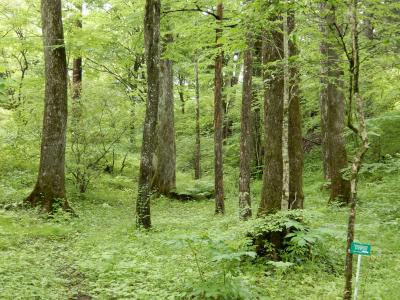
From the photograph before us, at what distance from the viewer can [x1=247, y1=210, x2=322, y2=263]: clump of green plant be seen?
5.60 meters

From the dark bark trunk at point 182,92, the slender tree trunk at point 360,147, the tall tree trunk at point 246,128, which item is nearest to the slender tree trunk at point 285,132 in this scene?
the slender tree trunk at point 360,147

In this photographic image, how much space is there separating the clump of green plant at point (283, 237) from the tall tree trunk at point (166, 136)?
970 cm

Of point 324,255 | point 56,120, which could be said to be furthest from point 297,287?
point 56,120

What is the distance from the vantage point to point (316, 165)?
61.4ft

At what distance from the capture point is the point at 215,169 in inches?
467

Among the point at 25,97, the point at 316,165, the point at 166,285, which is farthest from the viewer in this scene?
the point at 316,165

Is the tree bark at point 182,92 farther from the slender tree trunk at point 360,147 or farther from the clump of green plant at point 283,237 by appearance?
the slender tree trunk at point 360,147

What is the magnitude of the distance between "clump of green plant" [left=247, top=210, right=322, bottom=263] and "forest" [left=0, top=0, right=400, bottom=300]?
0.03 metres

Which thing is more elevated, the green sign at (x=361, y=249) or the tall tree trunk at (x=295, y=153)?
the tall tree trunk at (x=295, y=153)

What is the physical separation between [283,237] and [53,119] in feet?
22.7

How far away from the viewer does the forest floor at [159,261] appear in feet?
15.7

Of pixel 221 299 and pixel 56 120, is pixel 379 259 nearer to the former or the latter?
pixel 221 299

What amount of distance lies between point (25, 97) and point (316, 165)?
12.8m

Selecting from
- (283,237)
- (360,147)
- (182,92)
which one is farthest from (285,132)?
(182,92)
